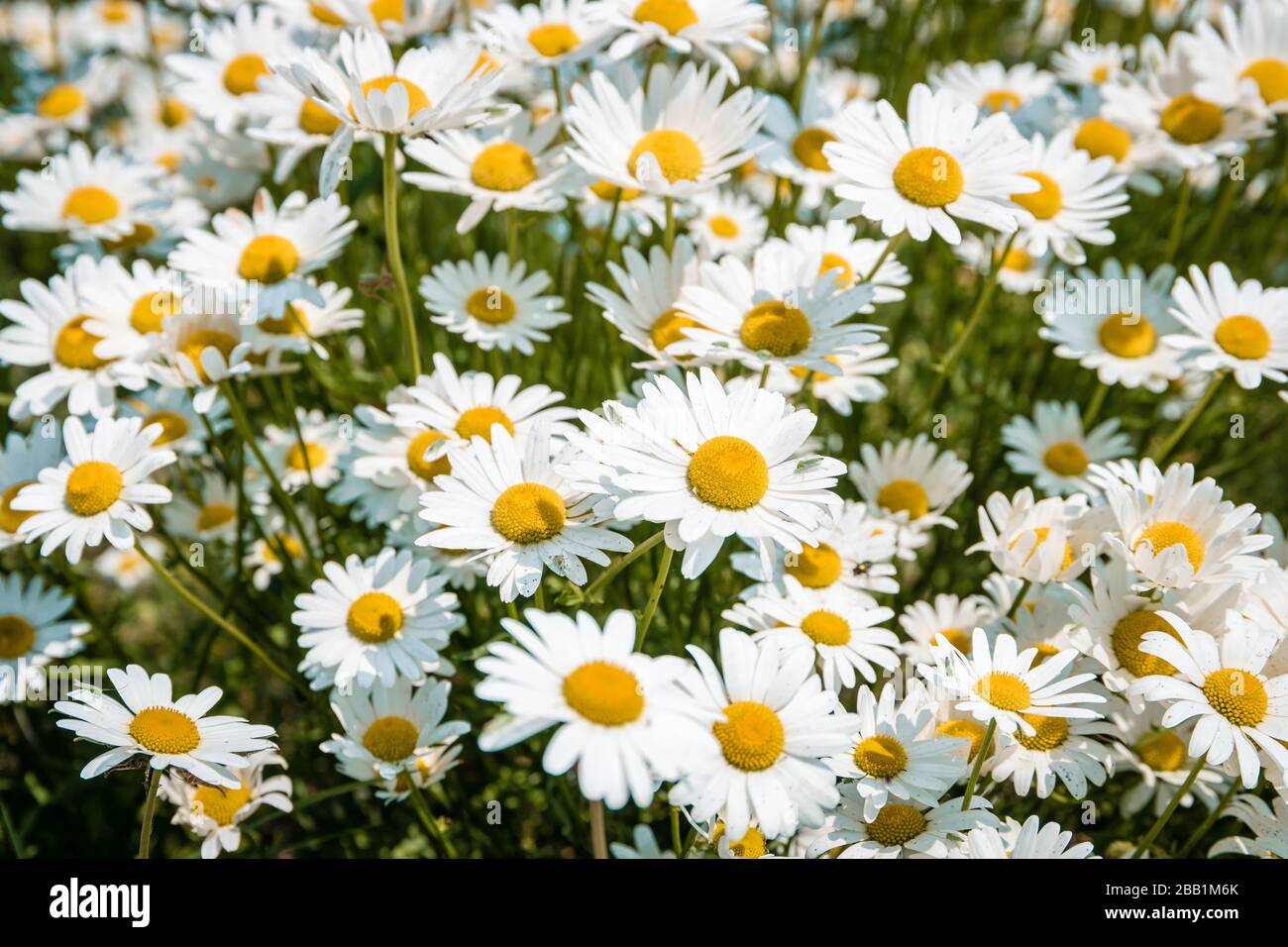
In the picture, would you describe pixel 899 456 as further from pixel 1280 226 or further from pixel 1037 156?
pixel 1280 226

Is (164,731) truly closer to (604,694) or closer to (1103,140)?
(604,694)

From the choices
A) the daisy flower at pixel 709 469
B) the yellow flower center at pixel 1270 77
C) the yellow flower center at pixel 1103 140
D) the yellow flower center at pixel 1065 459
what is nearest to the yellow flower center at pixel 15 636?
the daisy flower at pixel 709 469

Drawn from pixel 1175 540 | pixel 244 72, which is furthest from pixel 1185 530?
pixel 244 72

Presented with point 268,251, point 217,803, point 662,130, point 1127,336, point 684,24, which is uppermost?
point 684,24

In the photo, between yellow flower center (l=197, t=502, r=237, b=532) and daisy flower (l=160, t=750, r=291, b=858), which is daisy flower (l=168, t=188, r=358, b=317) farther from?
daisy flower (l=160, t=750, r=291, b=858)

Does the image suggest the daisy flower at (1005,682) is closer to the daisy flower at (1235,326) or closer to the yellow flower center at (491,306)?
the daisy flower at (1235,326)

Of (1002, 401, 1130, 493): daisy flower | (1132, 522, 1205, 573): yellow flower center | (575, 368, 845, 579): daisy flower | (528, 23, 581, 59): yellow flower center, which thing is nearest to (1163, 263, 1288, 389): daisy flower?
(1002, 401, 1130, 493): daisy flower
